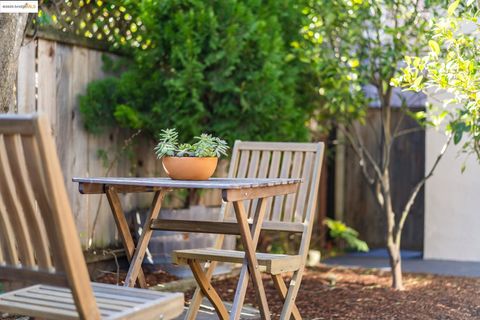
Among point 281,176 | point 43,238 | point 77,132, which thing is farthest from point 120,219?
point 77,132

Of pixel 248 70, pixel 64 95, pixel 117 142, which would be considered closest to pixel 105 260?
pixel 117 142

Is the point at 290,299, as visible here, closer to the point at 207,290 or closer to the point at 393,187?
the point at 207,290

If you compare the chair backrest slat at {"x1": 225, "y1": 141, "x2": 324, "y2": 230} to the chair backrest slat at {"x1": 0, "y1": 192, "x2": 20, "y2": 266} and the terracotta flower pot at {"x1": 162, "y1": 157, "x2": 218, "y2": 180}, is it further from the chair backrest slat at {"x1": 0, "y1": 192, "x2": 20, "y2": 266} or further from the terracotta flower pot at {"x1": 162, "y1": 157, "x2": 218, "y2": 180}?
the chair backrest slat at {"x1": 0, "y1": 192, "x2": 20, "y2": 266}

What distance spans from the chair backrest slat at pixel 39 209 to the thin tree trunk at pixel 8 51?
1.40m

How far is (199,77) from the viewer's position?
216 inches

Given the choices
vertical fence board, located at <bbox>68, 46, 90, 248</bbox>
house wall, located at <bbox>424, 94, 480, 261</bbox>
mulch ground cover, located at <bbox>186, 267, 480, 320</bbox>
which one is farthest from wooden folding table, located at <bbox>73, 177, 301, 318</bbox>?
house wall, located at <bbox>424, 94, 480, 261</bbox>

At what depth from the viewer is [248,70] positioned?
565cm

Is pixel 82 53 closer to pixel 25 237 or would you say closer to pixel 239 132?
pixel 239 132

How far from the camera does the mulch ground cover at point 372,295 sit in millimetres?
5023

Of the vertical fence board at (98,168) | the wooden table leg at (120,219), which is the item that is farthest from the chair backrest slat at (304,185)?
the vertical fence board at (98,168)

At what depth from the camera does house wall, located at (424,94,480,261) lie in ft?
23.6

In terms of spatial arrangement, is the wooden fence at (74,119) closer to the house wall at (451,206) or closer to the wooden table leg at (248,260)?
the wooden table leg at (248,260)

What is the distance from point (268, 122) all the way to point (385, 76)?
97 cm

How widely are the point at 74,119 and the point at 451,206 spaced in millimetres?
3708
